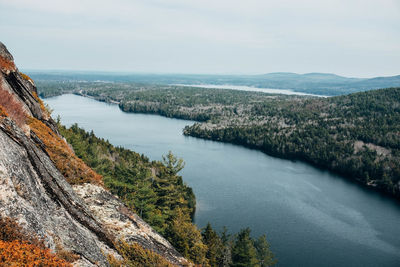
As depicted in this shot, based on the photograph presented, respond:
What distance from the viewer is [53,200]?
11.5m

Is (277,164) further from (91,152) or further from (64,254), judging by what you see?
(64,254)

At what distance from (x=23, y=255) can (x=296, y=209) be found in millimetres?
61665

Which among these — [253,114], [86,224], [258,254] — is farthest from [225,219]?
[253,114]

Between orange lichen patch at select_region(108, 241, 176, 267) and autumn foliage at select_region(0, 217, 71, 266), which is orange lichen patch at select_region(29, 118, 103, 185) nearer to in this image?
orange lichen patch at select_region(108, 241, 176, 267)

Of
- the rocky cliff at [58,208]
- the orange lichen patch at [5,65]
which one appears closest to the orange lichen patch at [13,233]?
the rocky cliff at [58,208]

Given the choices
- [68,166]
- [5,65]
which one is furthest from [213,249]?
[5,65]

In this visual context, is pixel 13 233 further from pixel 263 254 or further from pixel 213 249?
pixel 263 254

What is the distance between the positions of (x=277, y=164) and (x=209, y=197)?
43.1 m

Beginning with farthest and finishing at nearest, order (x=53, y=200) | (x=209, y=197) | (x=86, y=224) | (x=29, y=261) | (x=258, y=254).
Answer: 1. (x=209, y=197)
2. (x=258, y=254)
3. (x=86, y=224)
4. (x=53, y=200)
5. (x=29, y=261)

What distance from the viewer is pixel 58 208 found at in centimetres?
1141

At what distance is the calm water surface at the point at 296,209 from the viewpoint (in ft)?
155

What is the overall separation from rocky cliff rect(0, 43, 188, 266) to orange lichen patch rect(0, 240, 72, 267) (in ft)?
2.48

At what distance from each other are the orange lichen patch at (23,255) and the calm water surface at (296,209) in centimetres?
4083

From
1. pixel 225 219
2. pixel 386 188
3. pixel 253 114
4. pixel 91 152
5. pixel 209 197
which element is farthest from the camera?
pixel 253 114
